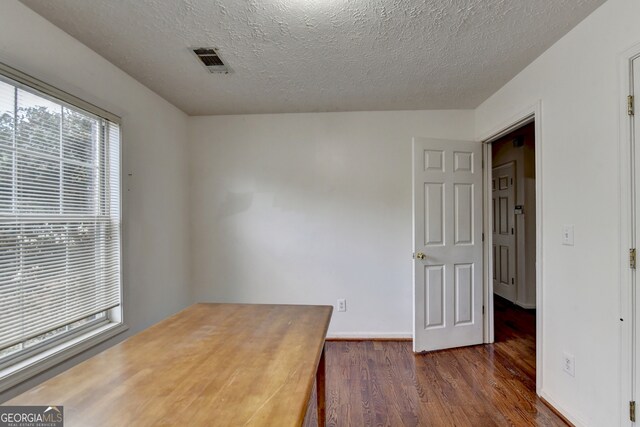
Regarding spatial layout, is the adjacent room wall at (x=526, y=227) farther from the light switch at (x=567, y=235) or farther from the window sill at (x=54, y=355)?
the window sill at (x=54, y=355)

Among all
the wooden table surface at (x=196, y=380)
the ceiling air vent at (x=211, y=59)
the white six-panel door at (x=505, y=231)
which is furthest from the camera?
the white six-panel door at (x=505, y=231)

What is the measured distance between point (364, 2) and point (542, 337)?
7.80 ft

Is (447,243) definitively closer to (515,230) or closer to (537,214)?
(537,214)

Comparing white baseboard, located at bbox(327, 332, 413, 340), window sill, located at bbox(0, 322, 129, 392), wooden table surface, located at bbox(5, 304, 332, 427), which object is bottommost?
white baseboard, located at bbox(327, 332, 413, 340)

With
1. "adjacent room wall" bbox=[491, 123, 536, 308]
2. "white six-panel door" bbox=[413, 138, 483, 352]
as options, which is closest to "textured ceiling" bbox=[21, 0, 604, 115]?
"white six-panel door" bbox=[413, 138, 483, 352]

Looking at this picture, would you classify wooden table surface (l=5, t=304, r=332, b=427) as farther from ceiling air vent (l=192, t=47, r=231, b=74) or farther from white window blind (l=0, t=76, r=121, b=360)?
ceiling air vent (l=192, t=47, r=231, b=74)

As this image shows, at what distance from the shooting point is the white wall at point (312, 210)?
2963mm

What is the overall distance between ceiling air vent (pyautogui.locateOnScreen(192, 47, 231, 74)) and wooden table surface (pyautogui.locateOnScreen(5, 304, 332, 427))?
1.71 meters

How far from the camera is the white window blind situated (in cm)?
143

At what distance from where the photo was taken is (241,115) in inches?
121

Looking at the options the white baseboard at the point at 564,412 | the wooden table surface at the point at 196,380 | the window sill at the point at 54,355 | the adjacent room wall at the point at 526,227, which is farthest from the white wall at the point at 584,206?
the window sill at the point at 54,355


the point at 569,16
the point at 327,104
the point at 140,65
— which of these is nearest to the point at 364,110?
the point at 327,104

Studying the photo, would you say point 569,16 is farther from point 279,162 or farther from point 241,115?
point 241,115

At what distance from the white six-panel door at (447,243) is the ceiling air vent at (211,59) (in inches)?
68.7
